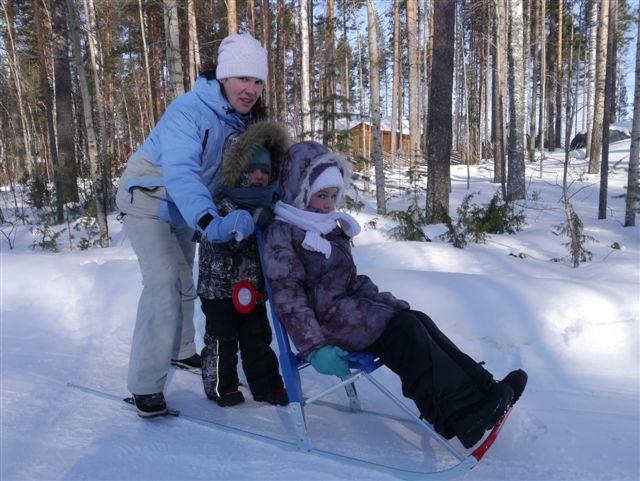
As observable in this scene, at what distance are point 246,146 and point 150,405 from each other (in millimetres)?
1444

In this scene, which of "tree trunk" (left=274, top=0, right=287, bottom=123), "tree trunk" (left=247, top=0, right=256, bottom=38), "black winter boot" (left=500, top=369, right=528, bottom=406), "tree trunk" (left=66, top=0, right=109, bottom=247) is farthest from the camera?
"tree trunk" (left=274, top=0, right=287, bottom=123)

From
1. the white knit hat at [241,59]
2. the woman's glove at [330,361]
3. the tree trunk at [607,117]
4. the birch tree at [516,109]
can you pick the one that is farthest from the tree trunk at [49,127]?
the tree trunk at [607,117]

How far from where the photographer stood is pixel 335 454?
7.17 ft

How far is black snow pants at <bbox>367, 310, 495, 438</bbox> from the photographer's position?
2.00 metres

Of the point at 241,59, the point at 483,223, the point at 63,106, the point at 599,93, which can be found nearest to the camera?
the point at 241,59

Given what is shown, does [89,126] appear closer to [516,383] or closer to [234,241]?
[234,241]

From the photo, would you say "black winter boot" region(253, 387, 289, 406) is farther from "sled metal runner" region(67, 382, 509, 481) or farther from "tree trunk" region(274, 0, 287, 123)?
"tree trunk" region(274, 0, 287, 123)

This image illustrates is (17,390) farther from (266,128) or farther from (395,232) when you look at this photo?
(395,232)

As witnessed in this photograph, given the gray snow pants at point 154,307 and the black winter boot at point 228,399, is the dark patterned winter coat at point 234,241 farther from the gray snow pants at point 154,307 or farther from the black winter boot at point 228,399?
the black winter boot at point 228,399

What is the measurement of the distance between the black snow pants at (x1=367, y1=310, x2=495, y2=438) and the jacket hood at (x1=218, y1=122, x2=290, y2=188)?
1075 mm

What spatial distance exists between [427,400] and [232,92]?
179 centimetres

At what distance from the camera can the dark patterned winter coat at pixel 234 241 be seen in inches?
96.9

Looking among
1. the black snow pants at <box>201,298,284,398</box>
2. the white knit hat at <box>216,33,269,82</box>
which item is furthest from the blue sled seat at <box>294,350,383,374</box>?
the white knit hat at <box>216,33,269,82</box>

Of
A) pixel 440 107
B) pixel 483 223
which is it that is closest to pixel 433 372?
pixel 483 223
